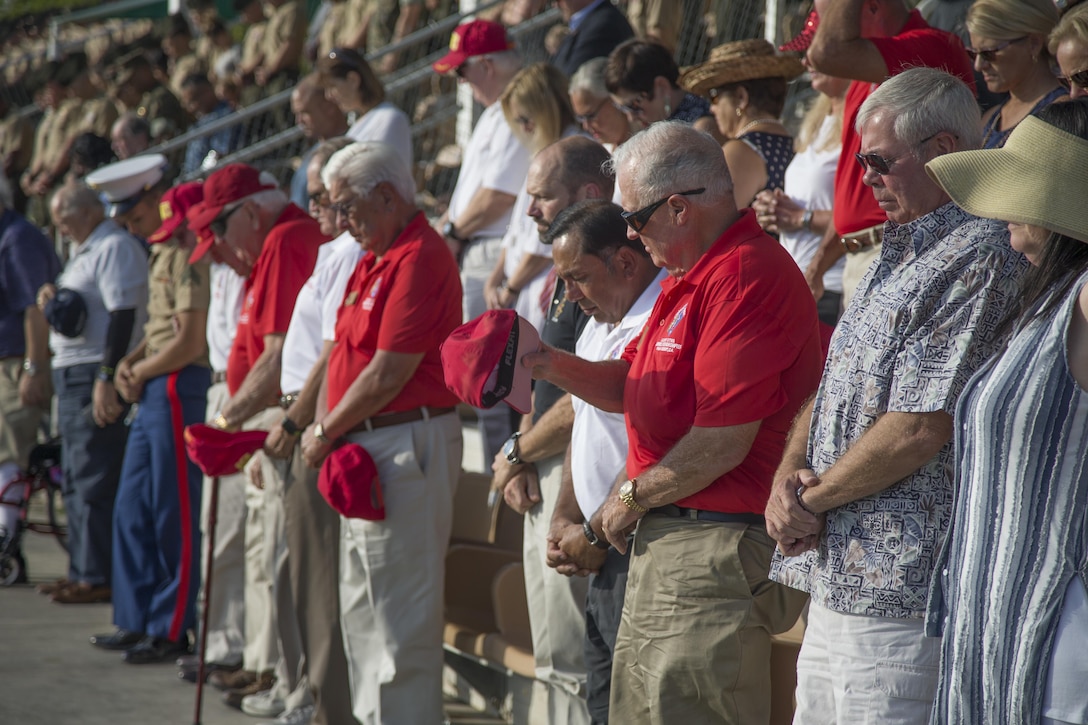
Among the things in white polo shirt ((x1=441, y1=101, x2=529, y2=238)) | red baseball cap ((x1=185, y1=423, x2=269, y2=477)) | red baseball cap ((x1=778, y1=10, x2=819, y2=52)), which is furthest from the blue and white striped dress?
white polo shirt ((x1=441, y1=101, x2=529, y2=238))

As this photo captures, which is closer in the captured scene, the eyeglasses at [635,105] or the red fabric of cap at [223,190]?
the eyeglasses at [635,105]

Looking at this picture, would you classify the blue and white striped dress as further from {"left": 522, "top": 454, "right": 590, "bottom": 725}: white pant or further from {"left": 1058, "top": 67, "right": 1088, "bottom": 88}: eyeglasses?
{"left": 522, "top": 454, "right": 590, "bottom": 725}: white pant

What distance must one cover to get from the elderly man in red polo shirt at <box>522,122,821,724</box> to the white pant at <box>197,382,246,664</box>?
3.22 m

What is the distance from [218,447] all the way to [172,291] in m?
1.52

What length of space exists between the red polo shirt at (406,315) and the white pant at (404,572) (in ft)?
0.51

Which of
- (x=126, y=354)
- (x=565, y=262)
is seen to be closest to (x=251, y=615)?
(x=126, y=354)

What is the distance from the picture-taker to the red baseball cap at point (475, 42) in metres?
6.21

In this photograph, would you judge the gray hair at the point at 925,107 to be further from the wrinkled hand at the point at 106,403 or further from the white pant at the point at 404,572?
the wrinkled hand at the point at 106,403

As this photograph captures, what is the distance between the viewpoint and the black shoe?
20.0ft

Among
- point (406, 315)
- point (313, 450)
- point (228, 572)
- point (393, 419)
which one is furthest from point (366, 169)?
point (228, 572)

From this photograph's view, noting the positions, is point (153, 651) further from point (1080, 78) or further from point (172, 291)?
point (1080, 78)

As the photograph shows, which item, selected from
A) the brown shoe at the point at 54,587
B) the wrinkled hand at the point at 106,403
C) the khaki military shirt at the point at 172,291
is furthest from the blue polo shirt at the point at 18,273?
the khaki military shirt at the point at 172,291

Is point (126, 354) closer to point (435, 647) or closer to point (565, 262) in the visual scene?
point (435, 647)

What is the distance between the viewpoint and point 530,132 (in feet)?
17.6
